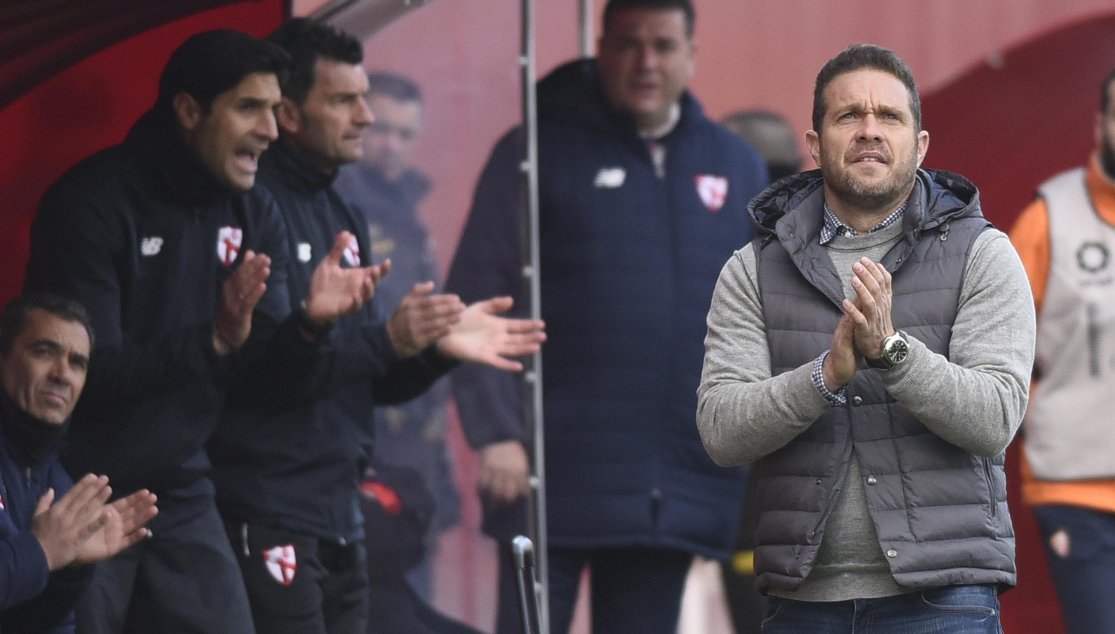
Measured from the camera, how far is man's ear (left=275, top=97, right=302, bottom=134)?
539 cm

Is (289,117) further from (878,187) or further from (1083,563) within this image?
(1083,563)

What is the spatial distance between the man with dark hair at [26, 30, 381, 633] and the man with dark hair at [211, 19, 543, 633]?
0.58 ft

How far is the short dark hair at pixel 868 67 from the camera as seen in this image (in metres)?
3.91

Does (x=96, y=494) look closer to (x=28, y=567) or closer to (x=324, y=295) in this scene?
(x=28, y=567)

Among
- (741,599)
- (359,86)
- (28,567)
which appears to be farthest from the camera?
(741,599)

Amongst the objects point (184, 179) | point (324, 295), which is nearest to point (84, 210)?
point (184, 179)

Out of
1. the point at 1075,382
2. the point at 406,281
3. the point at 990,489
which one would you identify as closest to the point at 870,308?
the point at 990,489

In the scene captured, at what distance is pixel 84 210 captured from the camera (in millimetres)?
4703

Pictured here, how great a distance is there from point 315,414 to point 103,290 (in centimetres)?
72

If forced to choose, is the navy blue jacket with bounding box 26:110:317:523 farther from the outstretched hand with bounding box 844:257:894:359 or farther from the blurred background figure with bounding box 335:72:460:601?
the outstretched hand with bounding box 844:257:894:359

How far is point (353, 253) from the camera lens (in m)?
5.37

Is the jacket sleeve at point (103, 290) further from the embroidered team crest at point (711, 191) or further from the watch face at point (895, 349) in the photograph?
the embroidered team crest at point (711, 191)

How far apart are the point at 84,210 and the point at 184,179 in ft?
0.83

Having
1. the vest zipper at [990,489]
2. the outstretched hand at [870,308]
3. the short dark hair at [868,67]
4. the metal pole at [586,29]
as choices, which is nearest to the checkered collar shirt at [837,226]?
the short dark hair at [868,67]
